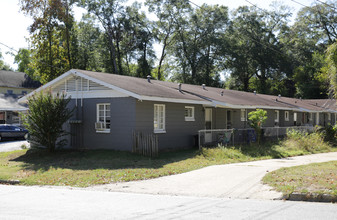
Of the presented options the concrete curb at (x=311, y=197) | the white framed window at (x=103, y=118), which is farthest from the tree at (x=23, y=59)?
the concrete curb at (x=311, y=197)

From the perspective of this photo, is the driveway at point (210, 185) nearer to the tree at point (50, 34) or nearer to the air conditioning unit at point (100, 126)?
the air conditioning unit at point (100, 126)

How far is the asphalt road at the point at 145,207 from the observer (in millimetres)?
7067

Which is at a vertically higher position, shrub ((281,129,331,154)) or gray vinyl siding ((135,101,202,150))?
gray vinyl siding ((135,101,202,150))

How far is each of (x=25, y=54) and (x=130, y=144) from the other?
6645 cm

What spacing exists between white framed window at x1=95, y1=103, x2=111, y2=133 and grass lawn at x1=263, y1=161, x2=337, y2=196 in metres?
9.49

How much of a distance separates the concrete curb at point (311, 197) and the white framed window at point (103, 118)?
1124cm

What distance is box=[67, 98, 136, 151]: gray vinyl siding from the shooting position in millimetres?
17297

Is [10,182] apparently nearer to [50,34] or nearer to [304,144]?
[304,144]

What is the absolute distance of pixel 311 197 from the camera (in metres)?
8.64

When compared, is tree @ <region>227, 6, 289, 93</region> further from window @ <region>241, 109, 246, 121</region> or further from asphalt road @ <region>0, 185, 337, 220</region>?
asphalt road @ <region>0, 185, 337, 220</region>

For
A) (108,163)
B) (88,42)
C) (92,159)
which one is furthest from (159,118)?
(88,42)

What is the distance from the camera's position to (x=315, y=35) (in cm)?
5772

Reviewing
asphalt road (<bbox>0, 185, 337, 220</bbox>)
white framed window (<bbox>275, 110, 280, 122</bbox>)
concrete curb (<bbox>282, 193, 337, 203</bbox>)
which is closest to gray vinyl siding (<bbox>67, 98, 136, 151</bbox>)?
asphalt road (<bbox>0, 185, 337, 220</bbox>)

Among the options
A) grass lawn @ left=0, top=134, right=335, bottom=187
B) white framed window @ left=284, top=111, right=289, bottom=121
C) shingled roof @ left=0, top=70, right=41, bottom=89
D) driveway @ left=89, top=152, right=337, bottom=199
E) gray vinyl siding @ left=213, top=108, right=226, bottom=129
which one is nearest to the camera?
driveway @ left=89, top=152, right=337, bottom=199
